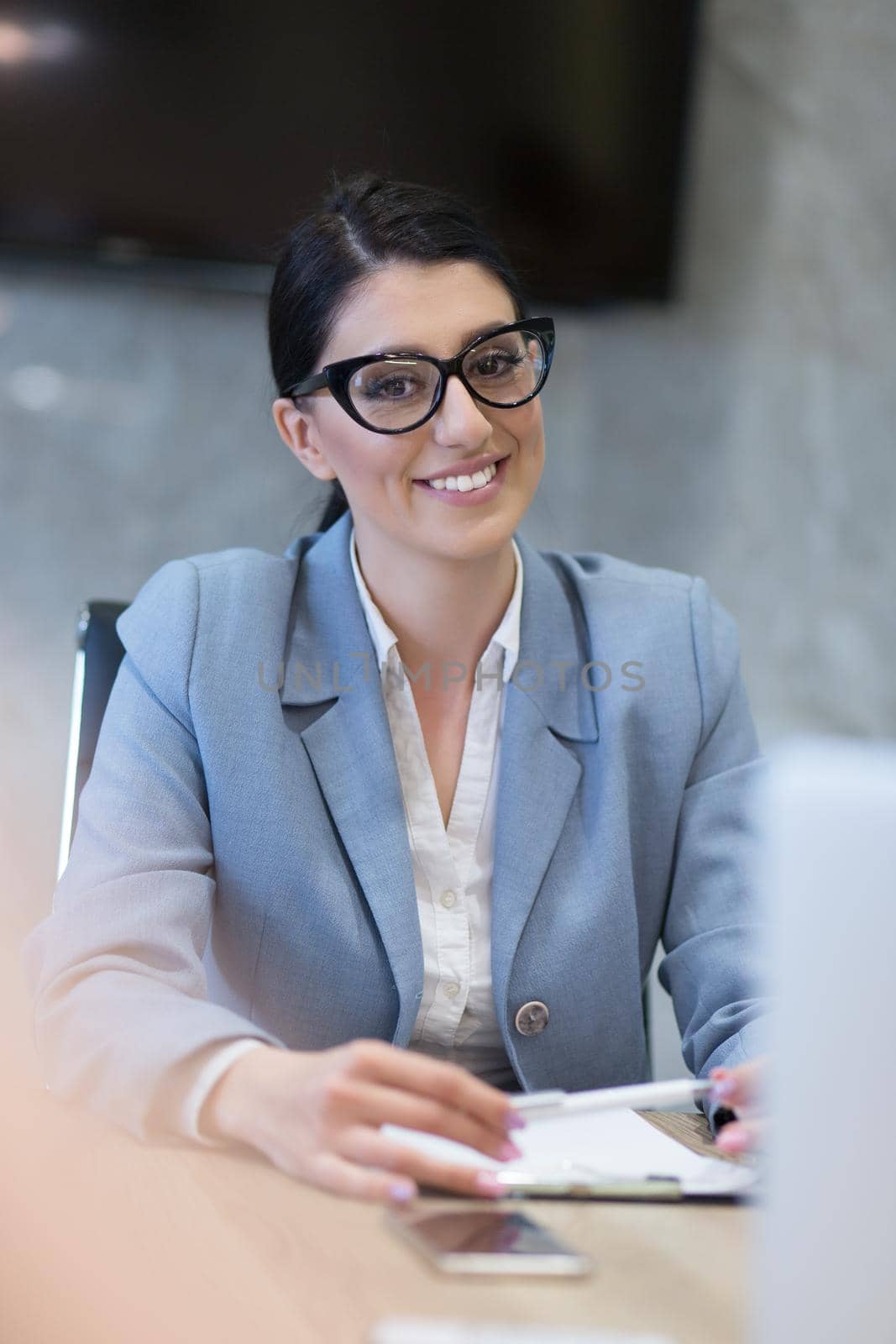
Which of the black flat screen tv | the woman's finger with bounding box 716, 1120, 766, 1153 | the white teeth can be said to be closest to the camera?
the woman's finger with bounding box 716, 1120, 766, 1153

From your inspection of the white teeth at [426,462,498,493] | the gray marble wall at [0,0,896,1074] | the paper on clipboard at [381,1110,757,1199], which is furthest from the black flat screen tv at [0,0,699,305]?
the paper on clipboard at [381,1110,757,1199]

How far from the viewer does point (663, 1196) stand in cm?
79

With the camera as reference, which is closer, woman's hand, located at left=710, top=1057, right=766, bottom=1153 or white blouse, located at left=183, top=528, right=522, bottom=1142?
woman's hand, located at left=710, top=1057, right=766, bottom=1153

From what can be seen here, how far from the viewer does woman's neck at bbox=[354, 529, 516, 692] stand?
1.37m

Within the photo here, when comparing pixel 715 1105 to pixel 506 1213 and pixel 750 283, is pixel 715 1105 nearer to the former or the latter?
A: pixel 506 1213

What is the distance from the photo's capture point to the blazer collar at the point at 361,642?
1320 millimetres

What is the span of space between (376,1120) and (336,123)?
6.63 ft

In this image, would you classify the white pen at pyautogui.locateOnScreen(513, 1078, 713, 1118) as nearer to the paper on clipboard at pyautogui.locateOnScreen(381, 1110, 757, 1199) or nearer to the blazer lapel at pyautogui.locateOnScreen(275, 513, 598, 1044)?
the paper on clipboard at pyautogui.locateOnScreen(381, 1110, 757, 1199)

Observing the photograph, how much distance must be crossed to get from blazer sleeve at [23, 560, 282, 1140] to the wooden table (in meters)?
0.06

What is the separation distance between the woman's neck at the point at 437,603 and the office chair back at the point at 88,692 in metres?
A: 0.29

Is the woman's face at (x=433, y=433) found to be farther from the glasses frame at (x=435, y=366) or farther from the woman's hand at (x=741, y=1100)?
the woman's hand at (x=741, y=1100)

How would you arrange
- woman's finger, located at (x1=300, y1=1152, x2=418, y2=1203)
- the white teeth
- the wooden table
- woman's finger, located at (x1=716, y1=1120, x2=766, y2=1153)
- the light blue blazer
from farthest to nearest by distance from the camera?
1. the white teeth
2. the light blue blazer
3. woman's finger, located at (x1=716, y1=1120, x2=766, y2=1153)
4. woman's finger, located at (x1=300, y1=1152, x2=418, y2=1203)
5. the wooden table

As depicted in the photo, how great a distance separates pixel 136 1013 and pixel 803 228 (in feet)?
7.34

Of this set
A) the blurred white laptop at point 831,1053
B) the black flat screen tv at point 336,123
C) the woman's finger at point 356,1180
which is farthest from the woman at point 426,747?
the black flat screen tv at point 336,123
